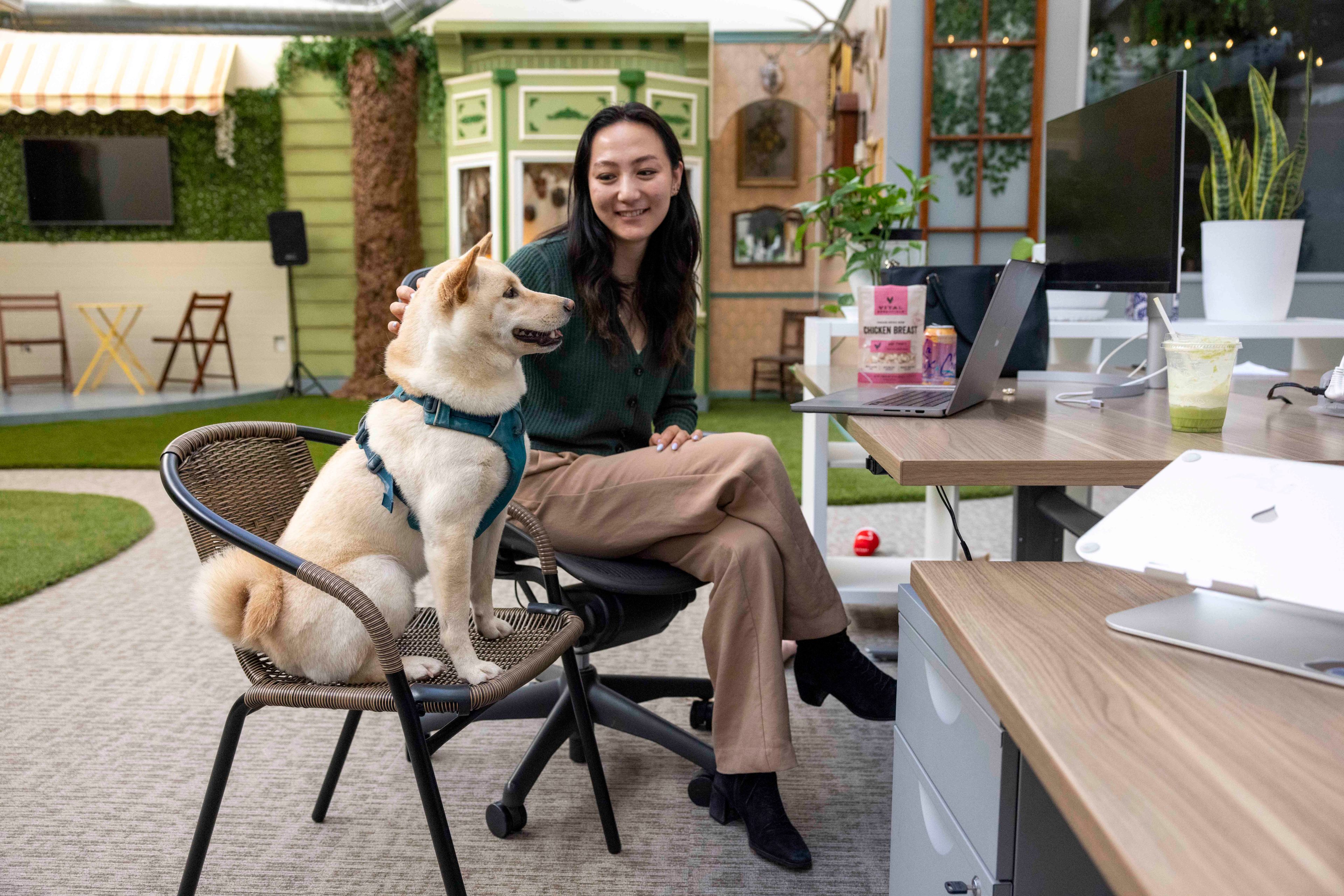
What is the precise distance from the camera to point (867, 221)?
2.75 m

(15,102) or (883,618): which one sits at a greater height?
(15,102)

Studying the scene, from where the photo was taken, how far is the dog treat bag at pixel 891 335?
1.83 meters

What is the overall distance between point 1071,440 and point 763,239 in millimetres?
7624

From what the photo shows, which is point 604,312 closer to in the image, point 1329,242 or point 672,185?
point 672,185

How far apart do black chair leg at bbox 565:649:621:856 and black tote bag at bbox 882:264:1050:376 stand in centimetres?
119

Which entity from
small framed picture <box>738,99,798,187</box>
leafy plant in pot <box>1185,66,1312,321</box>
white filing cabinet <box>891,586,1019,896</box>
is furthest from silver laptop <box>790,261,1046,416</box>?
small framed picture <box>738,99,798,187</box>

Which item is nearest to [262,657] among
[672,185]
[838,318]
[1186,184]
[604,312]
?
[604,312]

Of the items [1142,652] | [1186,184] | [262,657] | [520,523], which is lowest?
[262,657]

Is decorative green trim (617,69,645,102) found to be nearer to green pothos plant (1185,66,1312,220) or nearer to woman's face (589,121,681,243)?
green pothos plant (1185,66,1312,220)

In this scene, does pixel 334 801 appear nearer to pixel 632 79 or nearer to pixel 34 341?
pixel 632 79

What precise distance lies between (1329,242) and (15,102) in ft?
32.7

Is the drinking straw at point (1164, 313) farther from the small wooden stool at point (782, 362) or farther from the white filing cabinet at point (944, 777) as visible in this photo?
the small wooden stool at point (782, 362)

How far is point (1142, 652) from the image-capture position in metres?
0.72

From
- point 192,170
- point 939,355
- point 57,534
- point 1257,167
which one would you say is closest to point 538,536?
point 939,355
